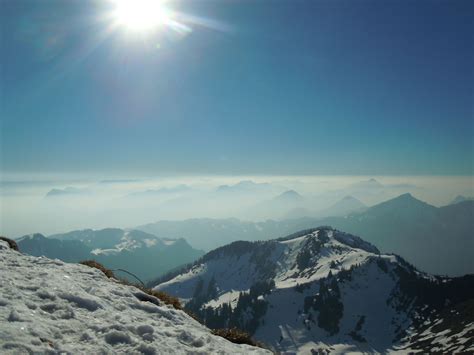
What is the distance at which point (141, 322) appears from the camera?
11.1 metres

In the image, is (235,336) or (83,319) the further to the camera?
(235,336)

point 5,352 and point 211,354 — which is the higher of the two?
point 5,352

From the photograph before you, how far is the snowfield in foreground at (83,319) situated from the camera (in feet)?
27.3

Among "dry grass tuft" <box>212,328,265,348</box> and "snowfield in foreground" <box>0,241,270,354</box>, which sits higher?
"snowfield in foreground" <box>0,241,270,354</box>

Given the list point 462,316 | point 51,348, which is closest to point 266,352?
point 51,348

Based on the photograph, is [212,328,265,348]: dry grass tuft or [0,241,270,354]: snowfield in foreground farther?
[212,328,265,348]: dry grass tuft

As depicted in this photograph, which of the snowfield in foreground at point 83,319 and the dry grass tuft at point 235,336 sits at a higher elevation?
the snowfield in foreground at point 83,319

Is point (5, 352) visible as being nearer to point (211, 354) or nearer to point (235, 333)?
point (211, 354)

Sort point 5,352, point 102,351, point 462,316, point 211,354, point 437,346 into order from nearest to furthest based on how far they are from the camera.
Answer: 1. point 5,352
2. point 102,351
3. point 211,354
4. point 437,346
5. point 462,316

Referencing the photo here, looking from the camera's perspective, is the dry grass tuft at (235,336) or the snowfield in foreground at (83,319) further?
the dry grass tuft at (235,336)

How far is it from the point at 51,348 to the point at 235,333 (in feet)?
25.9

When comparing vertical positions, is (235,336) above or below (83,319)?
below

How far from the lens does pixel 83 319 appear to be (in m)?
Result: 9.92

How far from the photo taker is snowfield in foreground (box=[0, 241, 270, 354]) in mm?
8312
